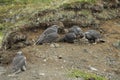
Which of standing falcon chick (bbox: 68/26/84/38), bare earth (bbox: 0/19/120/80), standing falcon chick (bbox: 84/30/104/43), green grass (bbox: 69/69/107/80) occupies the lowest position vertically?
green grass (bbox: 69/69/107/80)

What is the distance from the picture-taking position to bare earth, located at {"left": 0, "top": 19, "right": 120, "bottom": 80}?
12.4 m

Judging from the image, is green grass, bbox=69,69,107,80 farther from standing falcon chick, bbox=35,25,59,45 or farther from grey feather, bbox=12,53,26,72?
standing falcon chick, bbox=35,25,59,45

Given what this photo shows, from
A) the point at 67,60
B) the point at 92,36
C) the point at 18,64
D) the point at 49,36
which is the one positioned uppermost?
the point at 49,36

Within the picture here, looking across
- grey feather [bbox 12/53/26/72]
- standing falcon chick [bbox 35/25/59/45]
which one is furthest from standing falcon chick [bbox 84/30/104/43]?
grey feather [bbox 12/53/26/72]

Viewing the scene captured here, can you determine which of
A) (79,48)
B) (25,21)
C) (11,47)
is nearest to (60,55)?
(79,48)

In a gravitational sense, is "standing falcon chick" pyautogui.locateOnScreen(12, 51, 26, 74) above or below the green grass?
above

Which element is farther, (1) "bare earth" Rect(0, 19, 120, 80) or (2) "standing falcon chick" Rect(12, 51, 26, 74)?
(2) "standing falcon chick" Rect(12, 51, 26, 74)

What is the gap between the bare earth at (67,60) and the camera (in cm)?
1242

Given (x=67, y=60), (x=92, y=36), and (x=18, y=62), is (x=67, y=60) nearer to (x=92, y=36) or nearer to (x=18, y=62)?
(x=18, y=62)

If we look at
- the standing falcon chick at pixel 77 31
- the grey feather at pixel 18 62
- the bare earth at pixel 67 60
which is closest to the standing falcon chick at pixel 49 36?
the bare earth at pixel 67 60

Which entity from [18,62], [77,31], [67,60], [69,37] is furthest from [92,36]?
[18,62]

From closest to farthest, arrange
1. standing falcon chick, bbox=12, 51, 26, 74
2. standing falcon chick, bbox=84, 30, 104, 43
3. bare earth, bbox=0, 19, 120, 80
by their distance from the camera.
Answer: bare earth, bbox=0, 19, 120, 80
standing falcon chick, bbox=12, 51, 26, 74
standing falcon chick, bbox=84, 30, 104, 43

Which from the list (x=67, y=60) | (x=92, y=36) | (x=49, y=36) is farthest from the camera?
(x=92, y=36)

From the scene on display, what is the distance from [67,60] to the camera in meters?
13.4
